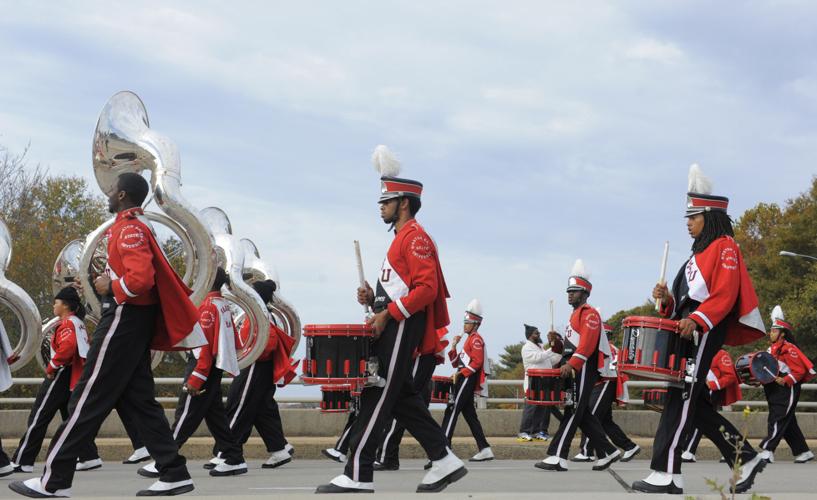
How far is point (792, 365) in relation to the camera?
46.9ft

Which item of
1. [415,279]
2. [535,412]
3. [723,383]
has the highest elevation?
[415,279]

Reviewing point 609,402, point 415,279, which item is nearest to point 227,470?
point 415,279

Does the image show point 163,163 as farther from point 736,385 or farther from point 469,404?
point 736,385

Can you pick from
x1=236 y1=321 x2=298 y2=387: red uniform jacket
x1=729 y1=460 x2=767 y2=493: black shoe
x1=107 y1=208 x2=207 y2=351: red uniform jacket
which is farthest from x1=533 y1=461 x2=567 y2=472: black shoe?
x1=107 y1=208 x2=207 y2=351: red uniform jacket

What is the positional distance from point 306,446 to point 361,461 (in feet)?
22.0

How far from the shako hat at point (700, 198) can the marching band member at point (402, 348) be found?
1.93 meters

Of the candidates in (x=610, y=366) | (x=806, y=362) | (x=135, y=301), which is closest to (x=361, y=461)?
(x=135, y=301)

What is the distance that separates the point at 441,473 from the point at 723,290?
91.2 inches

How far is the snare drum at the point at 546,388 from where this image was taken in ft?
40.8

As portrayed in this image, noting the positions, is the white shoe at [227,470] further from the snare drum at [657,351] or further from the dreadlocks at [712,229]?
the dreadlocks at [712,229]

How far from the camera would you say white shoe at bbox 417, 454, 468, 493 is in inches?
322

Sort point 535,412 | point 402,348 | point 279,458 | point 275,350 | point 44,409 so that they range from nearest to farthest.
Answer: point 402,348, point 44,409, point 275,350, point 279,458, point 535,412

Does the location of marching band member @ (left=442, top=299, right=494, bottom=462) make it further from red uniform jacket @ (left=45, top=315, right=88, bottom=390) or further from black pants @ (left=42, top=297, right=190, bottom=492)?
black pants @ (left=42, top=297, right=190, bottom=492)

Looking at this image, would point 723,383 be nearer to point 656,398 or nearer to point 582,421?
point 582,421
